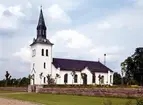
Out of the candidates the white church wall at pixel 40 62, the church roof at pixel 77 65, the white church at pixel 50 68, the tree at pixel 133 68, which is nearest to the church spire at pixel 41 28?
the white church at pixel 50 68

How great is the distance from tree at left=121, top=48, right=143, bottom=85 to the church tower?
19835mm

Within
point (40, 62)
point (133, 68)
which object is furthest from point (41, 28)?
point (133, 68)

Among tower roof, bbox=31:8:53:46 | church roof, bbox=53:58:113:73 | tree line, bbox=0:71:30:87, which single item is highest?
tower roof, bbox=31:8:53:46

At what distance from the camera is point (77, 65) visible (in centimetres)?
9262

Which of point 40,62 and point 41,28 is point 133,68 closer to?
point 40,62

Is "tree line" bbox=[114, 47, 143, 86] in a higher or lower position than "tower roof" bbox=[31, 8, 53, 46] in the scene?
lower

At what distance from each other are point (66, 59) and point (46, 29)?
39.0 feet

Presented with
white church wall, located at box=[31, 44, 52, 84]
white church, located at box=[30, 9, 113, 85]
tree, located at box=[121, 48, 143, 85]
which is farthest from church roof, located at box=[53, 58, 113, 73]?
tree, located at box=[121, 48, 143, 85]

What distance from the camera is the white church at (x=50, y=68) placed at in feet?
278

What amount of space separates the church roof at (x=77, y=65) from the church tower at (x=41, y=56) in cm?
321

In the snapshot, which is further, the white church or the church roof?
the church roof

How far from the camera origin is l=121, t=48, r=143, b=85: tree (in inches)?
3233

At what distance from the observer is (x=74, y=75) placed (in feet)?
292

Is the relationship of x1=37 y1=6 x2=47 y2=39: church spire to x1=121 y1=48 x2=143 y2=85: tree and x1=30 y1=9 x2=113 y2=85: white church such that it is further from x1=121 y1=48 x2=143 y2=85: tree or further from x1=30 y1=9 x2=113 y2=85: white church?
x1=121 y1=48 x2=143 y2=85: tree
